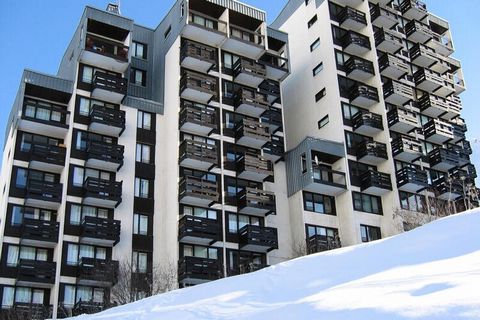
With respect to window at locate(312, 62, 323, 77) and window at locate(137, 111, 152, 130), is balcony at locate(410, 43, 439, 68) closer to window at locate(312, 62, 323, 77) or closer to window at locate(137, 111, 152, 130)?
window at locate(312, 62, 323, 77)

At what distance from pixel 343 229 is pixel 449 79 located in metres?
26.9

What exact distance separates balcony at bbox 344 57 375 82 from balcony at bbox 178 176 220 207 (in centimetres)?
1892

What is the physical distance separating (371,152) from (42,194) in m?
27.6

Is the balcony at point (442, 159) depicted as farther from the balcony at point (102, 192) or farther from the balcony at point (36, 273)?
the balcony at point (36, 273)

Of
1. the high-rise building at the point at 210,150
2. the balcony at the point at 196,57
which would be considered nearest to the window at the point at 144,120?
the high-rise building at the point at 210,150

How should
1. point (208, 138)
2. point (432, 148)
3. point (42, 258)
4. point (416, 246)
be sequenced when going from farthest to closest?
point (432, 148) < point (208, 138) < point (42, 258) < point (416, 246)

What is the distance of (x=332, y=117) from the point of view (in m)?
55.7

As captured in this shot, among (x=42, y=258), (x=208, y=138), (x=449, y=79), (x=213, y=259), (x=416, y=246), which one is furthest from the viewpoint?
(x=449, y=79)

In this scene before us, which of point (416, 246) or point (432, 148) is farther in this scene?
point (432, 148)

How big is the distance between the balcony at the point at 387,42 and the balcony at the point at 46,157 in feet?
107

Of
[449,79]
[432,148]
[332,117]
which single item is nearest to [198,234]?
[332,117]

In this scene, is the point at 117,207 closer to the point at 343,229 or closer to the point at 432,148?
the point at 343,229

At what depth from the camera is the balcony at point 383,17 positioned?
6184 centimetres

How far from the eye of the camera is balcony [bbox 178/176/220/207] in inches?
1793
